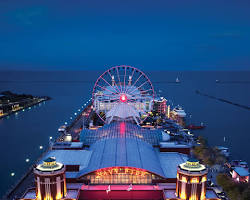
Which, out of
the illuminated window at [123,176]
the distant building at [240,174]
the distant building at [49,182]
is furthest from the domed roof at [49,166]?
the distant building at [240,174]

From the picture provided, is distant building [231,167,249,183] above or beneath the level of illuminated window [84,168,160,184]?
beneath

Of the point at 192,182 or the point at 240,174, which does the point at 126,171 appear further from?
the point at 240,174

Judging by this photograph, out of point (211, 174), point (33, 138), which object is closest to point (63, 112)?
point (33, 138)

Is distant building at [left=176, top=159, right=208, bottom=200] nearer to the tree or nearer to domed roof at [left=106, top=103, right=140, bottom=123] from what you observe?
the tree

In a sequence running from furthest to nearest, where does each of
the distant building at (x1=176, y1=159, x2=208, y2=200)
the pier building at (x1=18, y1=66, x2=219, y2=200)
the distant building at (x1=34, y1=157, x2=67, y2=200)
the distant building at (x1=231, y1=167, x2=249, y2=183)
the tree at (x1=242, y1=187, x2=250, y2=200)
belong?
the distant building at (x1=231, y1=167, x2=249, y2=183), the tree at (x1=242, y1=187, x2=250, y2=200), the pier building at (x1=18, y1=66, x2=219, y2=200), the distant building at (x1=176, y1=159, x2=208, y2=200), the distant building at (x1=34, y1=157, x2=67, y2=200)

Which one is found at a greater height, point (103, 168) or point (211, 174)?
point (103, 168)

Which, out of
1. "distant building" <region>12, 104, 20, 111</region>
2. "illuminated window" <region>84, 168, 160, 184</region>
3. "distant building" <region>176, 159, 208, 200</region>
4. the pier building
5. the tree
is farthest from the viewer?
"distant building" <region>12, 104, 20, 111</region>

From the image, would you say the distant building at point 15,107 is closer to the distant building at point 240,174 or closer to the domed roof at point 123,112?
the domed roof at point 123,112

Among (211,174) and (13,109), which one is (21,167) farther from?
(13,109)

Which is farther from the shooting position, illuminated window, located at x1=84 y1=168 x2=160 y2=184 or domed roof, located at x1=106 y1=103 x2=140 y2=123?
domed roof, located at x1=106 y1=103 x2=140 y2=123

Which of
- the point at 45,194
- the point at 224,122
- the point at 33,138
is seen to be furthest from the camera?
the point at 224,122

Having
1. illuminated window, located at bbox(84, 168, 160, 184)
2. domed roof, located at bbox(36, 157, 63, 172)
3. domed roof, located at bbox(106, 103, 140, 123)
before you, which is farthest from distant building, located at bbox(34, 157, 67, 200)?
A: domed roof, located at bbox(106, 103, 140, 123)
